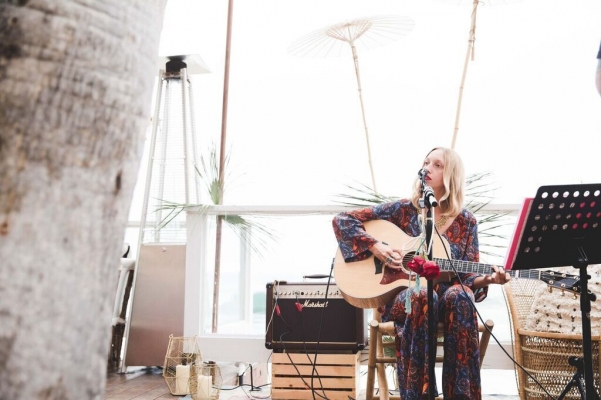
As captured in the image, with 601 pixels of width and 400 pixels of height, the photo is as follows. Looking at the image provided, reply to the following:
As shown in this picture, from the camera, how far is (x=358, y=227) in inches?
121

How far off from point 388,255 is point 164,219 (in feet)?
5.63

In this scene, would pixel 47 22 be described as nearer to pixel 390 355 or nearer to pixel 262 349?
pixel 390 355

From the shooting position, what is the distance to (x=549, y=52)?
1216 centimetres

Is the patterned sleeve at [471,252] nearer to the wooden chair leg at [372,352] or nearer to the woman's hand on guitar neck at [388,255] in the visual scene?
the woman's hand on guitar neck at [388,255]

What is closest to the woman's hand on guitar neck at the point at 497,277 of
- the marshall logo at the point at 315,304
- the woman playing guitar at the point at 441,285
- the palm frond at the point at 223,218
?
the woman playing guitar at the point at 441,285

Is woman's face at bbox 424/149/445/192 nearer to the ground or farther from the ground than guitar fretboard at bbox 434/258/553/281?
farther from the ground

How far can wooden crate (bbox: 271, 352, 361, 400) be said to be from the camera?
3.21 metres

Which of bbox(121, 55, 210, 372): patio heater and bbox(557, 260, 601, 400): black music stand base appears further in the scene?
bbox(121, 55, 210, 372): patio heater

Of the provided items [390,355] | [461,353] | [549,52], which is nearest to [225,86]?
[390,355]

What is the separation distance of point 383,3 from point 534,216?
11.0m

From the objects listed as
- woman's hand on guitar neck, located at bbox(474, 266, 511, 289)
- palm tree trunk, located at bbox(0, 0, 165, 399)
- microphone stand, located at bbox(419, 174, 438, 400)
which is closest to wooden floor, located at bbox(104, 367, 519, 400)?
woman's hand on guitar neck, located at bbox(474, 266, 511, 289)

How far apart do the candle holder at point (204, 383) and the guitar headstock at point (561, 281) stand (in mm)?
1832

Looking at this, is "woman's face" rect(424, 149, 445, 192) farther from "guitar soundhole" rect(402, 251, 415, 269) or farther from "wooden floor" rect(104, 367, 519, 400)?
"wooden floor" rect(104, 367, 519, 400)

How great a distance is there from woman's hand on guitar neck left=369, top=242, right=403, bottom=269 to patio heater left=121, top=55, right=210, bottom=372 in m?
1.52
